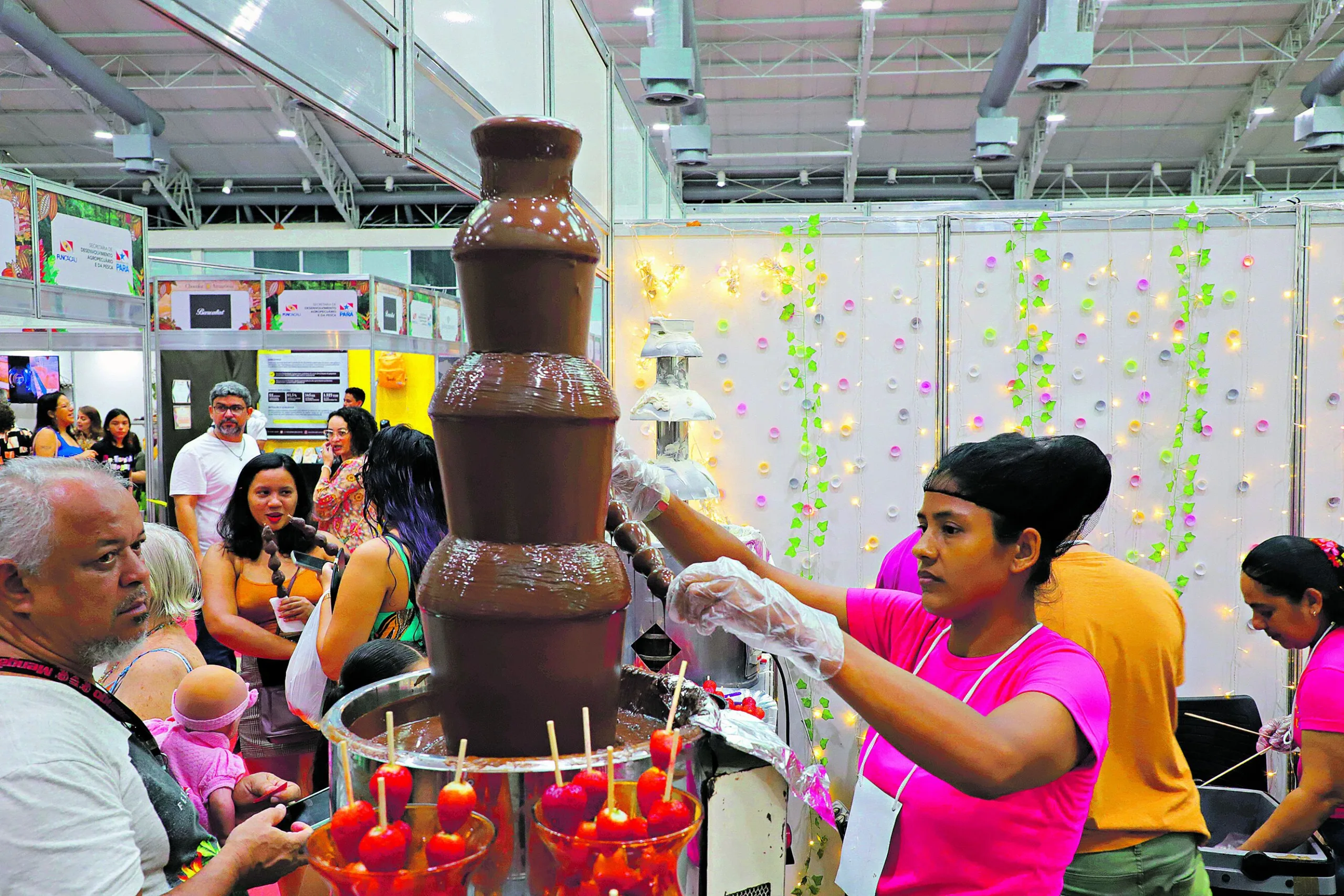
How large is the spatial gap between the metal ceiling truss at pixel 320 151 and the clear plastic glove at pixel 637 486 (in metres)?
11.1

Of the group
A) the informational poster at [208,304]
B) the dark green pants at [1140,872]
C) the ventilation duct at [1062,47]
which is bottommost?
the dark green pants at [1140,872]

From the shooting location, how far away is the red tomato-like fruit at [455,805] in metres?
0.96

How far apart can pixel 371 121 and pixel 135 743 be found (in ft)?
4.23

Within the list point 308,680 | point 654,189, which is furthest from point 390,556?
point 654,189

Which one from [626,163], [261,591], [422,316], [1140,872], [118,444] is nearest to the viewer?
[1140,872]

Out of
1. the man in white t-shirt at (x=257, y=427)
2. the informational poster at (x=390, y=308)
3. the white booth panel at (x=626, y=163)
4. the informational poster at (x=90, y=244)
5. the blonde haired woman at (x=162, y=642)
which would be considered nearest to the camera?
the blonde haired woman at (x=162, y=642)

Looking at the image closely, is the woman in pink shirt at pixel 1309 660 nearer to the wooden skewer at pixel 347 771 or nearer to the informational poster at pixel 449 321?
the wooden skewer at pixel 347 771

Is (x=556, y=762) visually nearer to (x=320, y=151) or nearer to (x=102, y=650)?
(x=102, y=650)

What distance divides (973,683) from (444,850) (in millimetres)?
936

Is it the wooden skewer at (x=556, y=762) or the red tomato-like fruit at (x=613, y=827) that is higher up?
the wooden skewer at (x=556, y=762)

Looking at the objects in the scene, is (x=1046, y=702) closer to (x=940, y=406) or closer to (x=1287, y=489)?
(x=940, y=406)

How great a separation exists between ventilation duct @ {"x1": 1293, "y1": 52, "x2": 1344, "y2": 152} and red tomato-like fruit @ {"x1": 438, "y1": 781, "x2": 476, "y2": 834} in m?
12.0

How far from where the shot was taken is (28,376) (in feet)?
25.7

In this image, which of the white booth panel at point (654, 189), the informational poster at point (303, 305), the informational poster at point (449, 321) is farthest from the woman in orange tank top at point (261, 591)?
the informational poster at point (449, 321)
